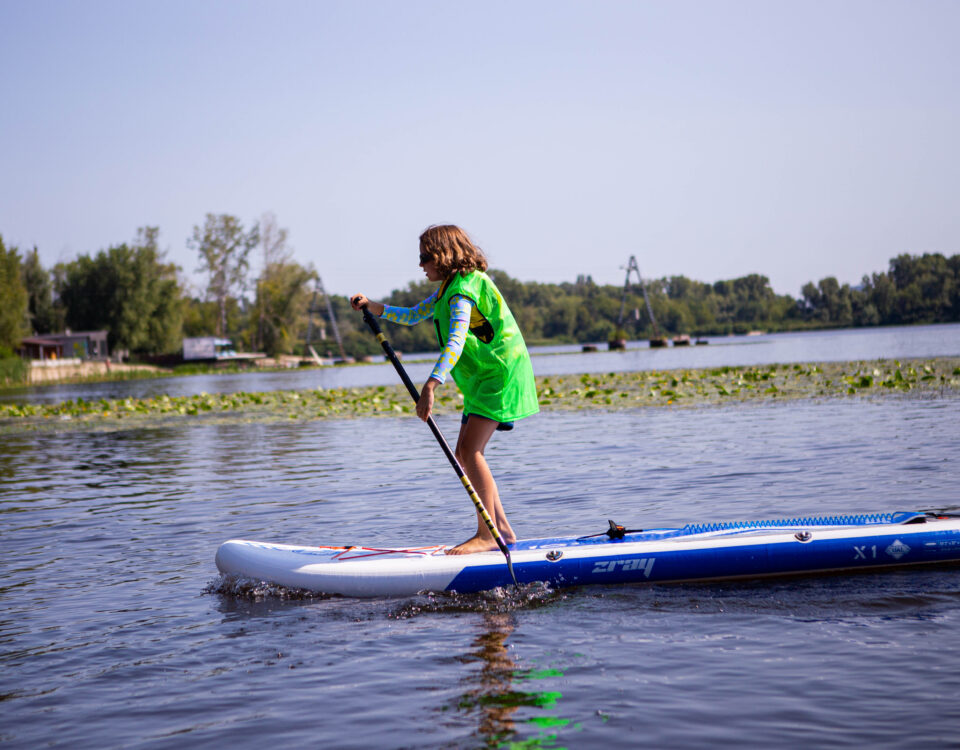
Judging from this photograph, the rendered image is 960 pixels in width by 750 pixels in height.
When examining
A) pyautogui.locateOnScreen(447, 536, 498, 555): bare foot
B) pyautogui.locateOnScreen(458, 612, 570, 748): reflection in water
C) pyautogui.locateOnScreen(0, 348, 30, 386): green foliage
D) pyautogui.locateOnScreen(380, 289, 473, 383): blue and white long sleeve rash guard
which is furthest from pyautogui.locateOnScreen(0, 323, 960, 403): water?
pyautogui.locateOnScreen(458, 612, 570, 748): reflection in water

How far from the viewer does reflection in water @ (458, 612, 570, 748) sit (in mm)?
3596

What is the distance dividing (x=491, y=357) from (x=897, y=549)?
263 cm

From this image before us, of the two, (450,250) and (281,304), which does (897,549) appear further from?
(281,304)

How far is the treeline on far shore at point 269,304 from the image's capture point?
7781 cm

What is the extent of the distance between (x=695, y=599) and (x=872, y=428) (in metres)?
8.24

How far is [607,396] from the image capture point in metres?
20.5

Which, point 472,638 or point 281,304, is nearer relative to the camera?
point 472,638

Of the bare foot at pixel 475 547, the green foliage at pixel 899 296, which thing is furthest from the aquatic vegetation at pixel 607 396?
the green foliage at pixel 899 296

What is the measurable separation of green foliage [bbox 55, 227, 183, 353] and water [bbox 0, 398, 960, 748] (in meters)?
72.1

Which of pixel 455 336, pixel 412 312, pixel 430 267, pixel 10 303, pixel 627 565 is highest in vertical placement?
pixel 10 303

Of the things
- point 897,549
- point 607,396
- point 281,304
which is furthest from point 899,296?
point 897,549

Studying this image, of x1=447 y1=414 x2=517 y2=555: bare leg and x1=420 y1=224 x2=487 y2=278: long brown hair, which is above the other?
x1=420 y1=224 x2=487 y2=278: long brown hair

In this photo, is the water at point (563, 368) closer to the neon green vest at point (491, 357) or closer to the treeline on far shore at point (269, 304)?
the treeline on far shore at point (269, 304)

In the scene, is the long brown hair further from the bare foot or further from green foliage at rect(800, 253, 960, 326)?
green foliage at rect(800, 253, 960, 326)
